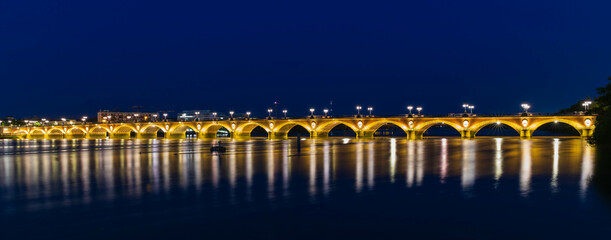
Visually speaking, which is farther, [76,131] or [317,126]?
[76,131]

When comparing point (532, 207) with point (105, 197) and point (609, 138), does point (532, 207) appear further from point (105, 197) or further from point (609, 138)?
point (609, 138)

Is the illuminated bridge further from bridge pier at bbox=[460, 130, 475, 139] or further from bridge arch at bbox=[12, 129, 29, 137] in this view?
bridge arch at bbox=[12, 129, 29, 137]

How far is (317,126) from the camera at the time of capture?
96.9 meters

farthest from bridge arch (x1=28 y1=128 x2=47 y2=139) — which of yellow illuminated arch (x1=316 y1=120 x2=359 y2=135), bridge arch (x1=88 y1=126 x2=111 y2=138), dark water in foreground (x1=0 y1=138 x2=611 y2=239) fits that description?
dark water in foreground (x1=0 y1=138 x2=611 y2=239)

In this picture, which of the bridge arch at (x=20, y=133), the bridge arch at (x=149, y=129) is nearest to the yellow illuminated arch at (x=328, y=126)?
the bridge arch at (x=149, y=129)

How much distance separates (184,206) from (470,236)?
10147 mm

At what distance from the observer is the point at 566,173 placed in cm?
2509

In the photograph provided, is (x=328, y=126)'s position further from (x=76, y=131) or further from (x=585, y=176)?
(x=76, y=131)

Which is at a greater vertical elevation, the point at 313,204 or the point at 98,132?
the point at 313,204

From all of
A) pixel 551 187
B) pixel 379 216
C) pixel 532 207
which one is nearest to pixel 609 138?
pixel 551 187

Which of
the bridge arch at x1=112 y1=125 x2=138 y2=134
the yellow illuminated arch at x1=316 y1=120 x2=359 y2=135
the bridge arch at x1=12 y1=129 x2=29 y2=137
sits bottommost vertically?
the bridge arch at x1=12 y1=129 x2=29 y2=137

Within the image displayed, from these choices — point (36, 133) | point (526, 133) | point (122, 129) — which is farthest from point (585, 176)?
point (36, 133)

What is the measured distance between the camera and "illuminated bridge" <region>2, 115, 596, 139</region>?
77.9m

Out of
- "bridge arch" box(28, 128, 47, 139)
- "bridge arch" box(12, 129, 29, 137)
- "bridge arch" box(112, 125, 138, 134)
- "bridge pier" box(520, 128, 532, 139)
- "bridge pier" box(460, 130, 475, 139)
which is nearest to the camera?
"bridge pier" box(520, 128, 532, 139)
